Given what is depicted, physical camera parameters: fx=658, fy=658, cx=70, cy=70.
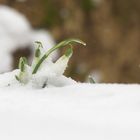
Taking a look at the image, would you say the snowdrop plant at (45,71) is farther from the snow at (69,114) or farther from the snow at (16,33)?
the snow at (16,33)

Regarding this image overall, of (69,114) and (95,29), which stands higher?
(69,114)

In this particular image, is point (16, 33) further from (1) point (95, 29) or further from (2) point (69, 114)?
(2) point (69, 114)

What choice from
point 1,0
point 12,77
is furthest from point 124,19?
point 12,77

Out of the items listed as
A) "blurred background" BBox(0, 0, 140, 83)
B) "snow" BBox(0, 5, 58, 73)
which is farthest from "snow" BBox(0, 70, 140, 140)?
"blurred background" BBox(0, 0, 140, 83)

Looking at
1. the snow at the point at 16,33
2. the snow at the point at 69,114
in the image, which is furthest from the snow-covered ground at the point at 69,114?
the snow at the point at 16,33

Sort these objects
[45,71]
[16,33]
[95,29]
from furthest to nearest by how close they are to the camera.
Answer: [95,29], [16,33], [45,71]

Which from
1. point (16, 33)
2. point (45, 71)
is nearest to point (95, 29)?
point (16, 33)

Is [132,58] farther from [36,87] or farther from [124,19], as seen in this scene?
[36,87]
